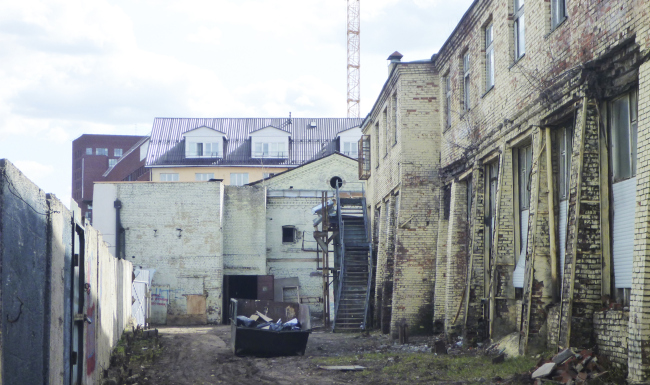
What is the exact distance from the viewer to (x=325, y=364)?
1452 cm

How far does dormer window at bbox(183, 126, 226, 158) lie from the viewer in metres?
48.1

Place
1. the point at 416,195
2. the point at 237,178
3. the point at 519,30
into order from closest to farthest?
the point at 519,30
the point at 416,195
the point at 237,178

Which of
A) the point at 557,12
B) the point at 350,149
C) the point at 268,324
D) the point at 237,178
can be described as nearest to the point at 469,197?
the point at 268,324

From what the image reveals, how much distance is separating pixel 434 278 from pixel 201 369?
7892mm

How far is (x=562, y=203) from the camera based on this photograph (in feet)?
38.3

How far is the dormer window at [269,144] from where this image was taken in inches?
1923

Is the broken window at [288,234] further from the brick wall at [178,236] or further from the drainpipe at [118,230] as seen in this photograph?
the drainpipe at [118,230]

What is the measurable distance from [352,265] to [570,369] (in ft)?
60.5

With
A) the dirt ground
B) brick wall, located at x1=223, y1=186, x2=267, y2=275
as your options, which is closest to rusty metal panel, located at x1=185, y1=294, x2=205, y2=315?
brick wall, located at x1=223, y1=186, x2=267, y2=275

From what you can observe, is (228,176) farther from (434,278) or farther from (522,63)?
(522,63)

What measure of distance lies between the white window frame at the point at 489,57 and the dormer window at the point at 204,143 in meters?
34.3

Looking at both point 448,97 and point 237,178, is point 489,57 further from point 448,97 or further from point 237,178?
point 237,178

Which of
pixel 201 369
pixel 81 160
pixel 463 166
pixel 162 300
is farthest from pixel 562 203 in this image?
pixel 81 160

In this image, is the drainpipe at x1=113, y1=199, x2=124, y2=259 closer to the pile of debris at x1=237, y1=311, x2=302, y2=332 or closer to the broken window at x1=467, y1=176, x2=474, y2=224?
the pile of debris at x1=237, y1=311, x2=302, y2=332
